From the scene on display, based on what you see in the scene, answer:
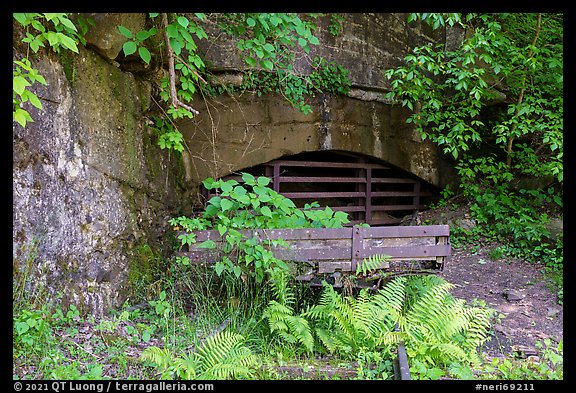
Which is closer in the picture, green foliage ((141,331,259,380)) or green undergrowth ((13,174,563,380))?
green foliage ((141,331,259,380))

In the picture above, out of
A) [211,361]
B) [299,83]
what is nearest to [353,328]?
[211,361]

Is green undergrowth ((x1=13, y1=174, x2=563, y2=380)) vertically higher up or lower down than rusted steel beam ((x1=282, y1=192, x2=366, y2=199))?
lower down

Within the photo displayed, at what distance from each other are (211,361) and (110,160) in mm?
2355

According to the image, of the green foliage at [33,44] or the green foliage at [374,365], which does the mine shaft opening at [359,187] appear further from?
the green foliage at [33,44]

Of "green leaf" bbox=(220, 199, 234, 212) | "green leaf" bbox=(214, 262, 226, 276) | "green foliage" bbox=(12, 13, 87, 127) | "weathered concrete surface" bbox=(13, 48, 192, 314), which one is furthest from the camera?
"green leaf" bbox=(220, 199, 234, 212)

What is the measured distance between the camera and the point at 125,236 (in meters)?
4.97

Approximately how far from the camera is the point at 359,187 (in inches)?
349

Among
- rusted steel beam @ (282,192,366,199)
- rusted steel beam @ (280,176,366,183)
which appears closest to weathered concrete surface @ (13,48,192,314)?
rusted steel beam @ (280,176,366,183)

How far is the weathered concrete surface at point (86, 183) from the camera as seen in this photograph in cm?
396

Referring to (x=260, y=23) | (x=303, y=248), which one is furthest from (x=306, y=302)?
(x=260, y=23)

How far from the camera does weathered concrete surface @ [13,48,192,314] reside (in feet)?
13.0

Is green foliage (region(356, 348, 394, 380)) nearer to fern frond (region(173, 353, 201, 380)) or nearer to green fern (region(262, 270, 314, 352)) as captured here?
green fern (region(262, 270, 314, 352))

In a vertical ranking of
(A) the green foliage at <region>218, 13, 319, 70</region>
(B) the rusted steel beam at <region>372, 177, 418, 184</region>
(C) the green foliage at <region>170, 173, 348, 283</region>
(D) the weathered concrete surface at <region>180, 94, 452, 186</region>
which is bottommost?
(C) the green foliage at <region>170, 173, 348, 283</region>

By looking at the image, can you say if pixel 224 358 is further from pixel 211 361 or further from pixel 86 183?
pixel 86 183
